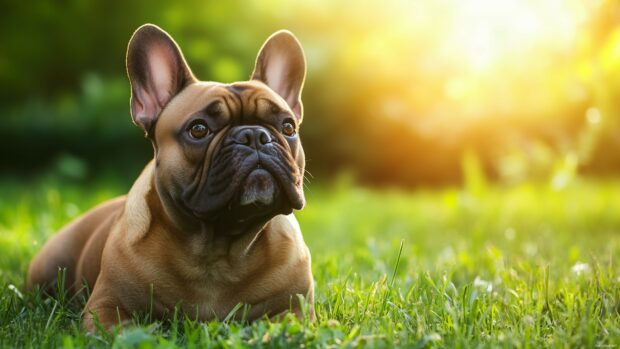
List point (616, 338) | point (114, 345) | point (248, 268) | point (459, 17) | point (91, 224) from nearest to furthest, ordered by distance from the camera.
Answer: point (114, 345) < point (616, 338) < point (248, 268) < point (91, 224) < point (459, 17)

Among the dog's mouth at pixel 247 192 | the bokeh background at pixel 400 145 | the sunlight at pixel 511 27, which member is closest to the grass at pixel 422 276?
the bokeh background at pixel 400 145

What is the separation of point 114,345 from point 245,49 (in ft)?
20.3

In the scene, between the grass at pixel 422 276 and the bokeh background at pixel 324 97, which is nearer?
the grass at pixel 422 276

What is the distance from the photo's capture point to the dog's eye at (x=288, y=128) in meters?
3.21

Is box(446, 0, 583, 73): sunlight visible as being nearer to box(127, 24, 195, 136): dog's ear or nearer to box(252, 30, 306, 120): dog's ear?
box(252, 30, 306, 120): dog's ear

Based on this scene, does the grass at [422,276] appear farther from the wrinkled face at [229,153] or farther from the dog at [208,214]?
the wrinkled face at [229,153]

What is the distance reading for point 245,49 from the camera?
27.8 ft

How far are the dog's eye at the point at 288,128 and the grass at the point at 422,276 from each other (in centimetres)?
48

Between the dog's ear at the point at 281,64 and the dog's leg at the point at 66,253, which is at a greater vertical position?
the dog's ear at the point at 281,64

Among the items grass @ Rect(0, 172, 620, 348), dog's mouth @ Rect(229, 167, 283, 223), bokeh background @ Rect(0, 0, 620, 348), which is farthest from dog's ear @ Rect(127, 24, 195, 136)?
bokeh background @ Rect(0, 0, 620, 348)

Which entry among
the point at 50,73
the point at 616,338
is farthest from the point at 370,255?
the point at 50,73

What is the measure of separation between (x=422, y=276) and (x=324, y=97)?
5.42 meters

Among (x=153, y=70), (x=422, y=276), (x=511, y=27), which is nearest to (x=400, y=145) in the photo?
(x=511, y=27)

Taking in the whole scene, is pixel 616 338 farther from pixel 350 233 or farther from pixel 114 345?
pixel 350 233
